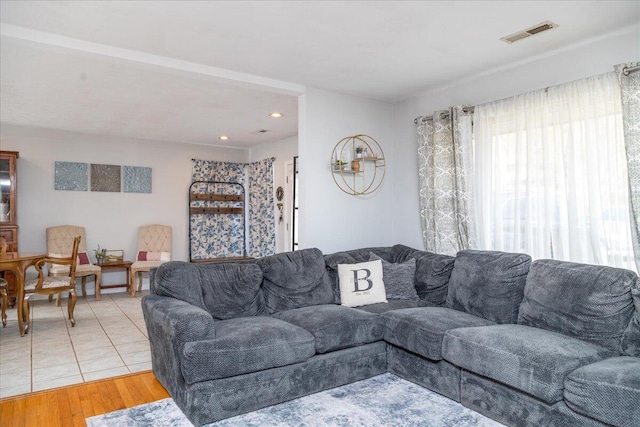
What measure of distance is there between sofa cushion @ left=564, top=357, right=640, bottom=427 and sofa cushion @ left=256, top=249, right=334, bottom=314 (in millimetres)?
1993

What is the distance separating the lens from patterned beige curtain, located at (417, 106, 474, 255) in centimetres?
410

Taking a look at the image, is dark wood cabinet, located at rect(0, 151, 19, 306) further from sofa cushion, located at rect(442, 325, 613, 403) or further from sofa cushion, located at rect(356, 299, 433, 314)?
sofa cushion, located at rect(442, 325, 613, 403)

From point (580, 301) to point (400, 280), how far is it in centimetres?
149

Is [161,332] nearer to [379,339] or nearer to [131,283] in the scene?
[379,339]

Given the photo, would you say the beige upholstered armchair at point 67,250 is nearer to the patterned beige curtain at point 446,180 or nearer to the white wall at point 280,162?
the white wall at point 280,162

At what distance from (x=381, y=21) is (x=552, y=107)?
1635 millimetres

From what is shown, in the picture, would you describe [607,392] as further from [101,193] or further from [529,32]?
[101,193]

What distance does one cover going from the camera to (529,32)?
3084mm

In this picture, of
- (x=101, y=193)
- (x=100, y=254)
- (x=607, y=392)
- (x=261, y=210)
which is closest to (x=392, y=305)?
(x=607, y=392)

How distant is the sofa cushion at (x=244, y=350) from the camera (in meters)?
2.51

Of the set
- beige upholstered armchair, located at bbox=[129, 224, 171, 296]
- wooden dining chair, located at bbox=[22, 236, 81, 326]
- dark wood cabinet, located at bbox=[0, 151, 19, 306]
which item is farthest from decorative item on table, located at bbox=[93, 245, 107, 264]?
wooden dining chair, located at bbox=[22, 236, 81, 326]

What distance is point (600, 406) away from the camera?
2.05m

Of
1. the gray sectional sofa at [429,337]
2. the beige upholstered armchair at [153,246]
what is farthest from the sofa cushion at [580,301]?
the beige upholstered armchair at [153,246]

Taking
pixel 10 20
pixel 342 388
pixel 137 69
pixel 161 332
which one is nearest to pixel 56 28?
pixel 10 20
